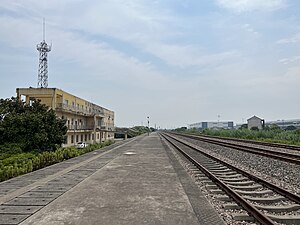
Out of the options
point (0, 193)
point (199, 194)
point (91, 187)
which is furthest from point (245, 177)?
point (0, 193)

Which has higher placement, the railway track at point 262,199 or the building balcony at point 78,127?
the building balcony at point 78,127

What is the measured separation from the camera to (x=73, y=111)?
43375 mm

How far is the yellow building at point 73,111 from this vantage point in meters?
37.7

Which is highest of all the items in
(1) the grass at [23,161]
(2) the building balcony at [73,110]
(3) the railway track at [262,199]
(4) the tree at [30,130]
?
(2) the building balcony at [73,110]

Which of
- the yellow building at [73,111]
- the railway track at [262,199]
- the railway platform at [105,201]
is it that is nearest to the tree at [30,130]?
the yellow building at [73,111]

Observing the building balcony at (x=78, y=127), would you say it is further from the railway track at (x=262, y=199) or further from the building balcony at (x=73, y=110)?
the railway track at (x=262, y=199)

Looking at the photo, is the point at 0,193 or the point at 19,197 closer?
the point at 19,197

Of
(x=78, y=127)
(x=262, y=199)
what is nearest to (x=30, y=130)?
(x=78, y=127)

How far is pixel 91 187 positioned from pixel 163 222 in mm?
3748

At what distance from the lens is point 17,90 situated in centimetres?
3738

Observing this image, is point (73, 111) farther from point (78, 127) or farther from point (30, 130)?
point (30, 130)

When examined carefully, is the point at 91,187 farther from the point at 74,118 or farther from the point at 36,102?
the point at 74,118

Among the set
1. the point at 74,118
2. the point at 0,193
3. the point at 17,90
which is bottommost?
the point at 0,193

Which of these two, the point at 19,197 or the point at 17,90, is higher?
the point at 17,90
